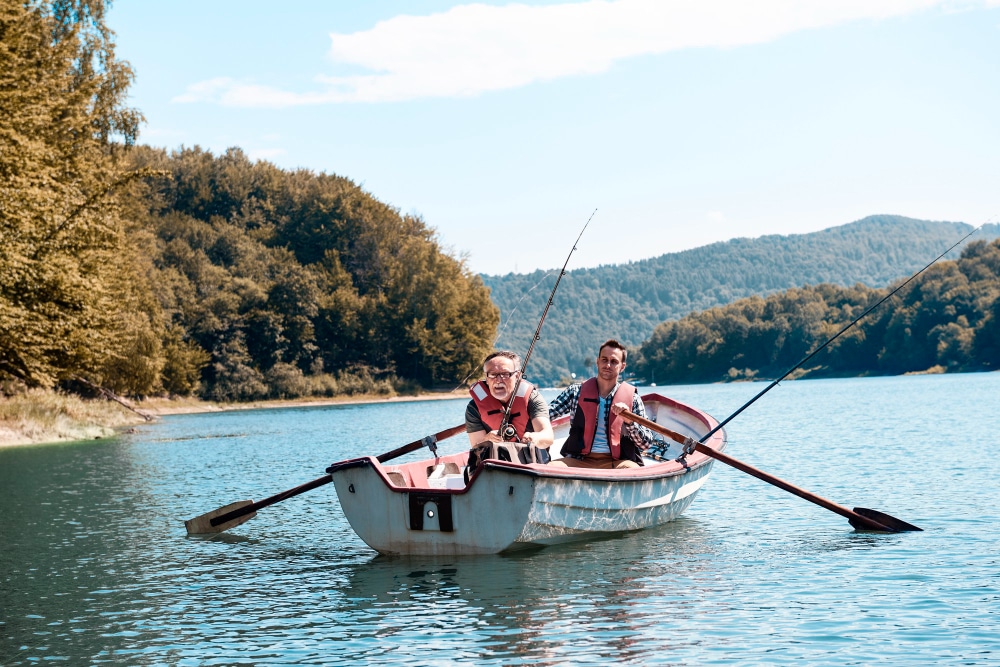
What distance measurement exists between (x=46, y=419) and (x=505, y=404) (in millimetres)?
24674

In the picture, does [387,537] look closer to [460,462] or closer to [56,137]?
[460,462]

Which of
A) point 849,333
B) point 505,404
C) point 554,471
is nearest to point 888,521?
point 554,471

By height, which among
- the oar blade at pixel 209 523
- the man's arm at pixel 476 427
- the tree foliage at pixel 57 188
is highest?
the tree foliage at pixel 57 188

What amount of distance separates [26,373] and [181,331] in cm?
3838

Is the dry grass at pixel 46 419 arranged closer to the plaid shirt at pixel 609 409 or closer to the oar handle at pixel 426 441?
the oar handle at pixel 426 441

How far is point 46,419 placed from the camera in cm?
3169

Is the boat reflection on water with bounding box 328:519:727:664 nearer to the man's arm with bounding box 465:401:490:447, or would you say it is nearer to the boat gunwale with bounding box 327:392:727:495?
the boat gunwale with bounding box 327:392:727:495

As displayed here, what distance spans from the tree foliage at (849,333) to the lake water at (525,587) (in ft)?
245

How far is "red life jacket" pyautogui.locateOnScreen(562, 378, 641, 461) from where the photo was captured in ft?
39.7

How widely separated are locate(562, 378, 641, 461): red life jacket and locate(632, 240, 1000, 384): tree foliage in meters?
76.0

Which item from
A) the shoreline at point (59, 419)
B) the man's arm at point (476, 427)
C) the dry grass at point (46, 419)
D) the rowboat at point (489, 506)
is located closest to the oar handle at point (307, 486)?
the man's arm at point (476, 427)

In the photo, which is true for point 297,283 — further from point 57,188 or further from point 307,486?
point 307,486

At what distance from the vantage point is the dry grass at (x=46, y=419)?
30031 mm

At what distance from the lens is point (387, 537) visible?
10789mm
